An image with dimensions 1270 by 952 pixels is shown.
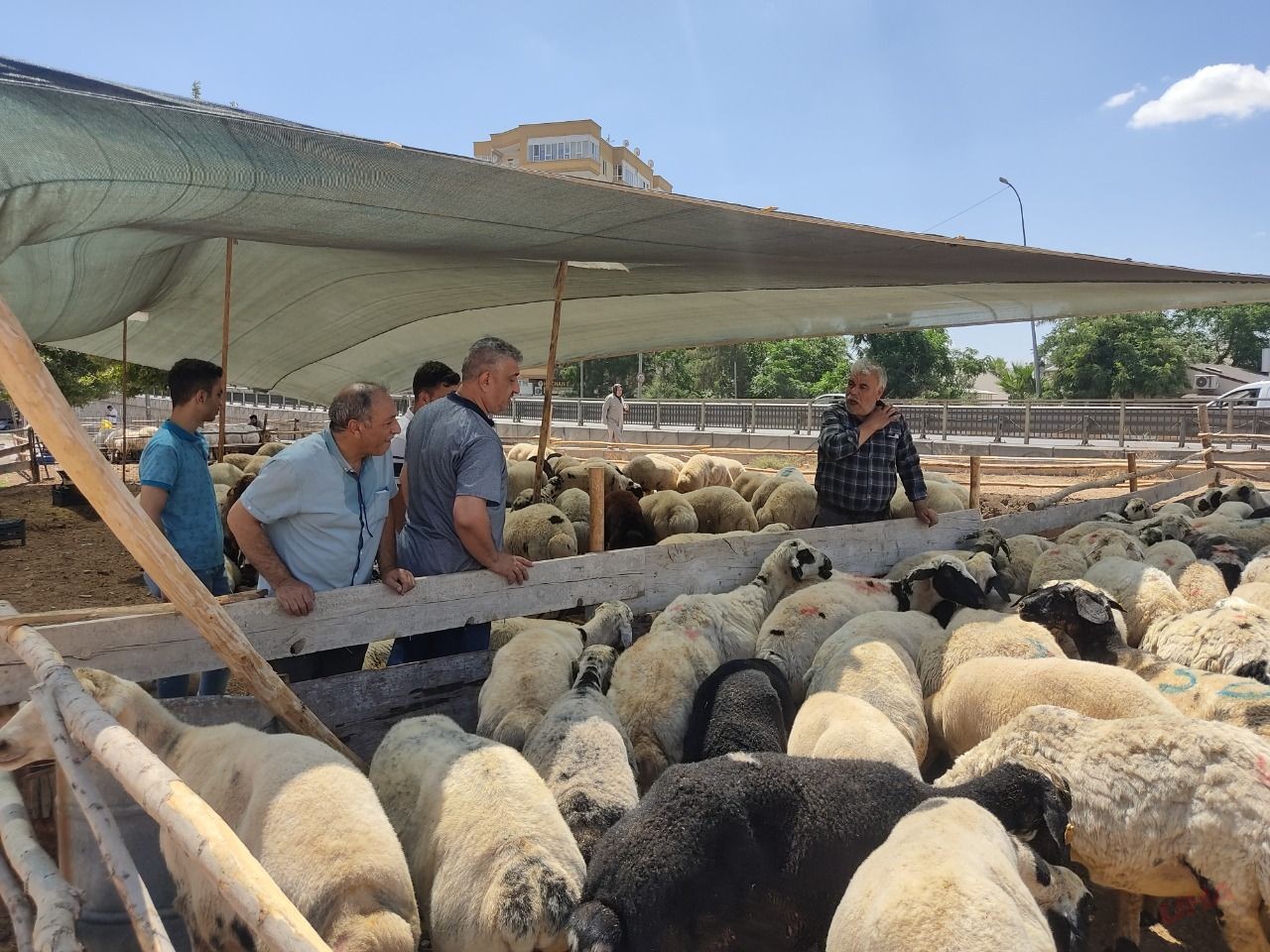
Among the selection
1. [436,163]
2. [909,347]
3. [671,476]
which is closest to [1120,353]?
[909,347]

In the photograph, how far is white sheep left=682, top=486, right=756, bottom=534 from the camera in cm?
869

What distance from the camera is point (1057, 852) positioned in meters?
2.65

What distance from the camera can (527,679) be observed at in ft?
12.3

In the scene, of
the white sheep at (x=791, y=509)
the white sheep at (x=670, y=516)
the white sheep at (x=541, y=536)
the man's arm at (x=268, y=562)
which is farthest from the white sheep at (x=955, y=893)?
the white sheep at (x=791, y=509)

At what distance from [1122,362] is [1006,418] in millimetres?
22390

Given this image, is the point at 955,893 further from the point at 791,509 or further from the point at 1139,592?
the point at 791,509

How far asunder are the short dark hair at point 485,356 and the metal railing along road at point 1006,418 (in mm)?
19294

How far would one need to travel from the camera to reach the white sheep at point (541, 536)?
713cm

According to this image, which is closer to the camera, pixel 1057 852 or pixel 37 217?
pixel 1057 852

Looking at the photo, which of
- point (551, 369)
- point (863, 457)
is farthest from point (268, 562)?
point (551, 369)

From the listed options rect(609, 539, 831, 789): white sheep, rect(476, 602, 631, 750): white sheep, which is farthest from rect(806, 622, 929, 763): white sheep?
rect(476, 602, 631, 750): white sheep

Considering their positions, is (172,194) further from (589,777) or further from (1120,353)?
(1120,353)

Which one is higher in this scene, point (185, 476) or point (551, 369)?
point (551, 369)

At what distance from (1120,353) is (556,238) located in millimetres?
47053
